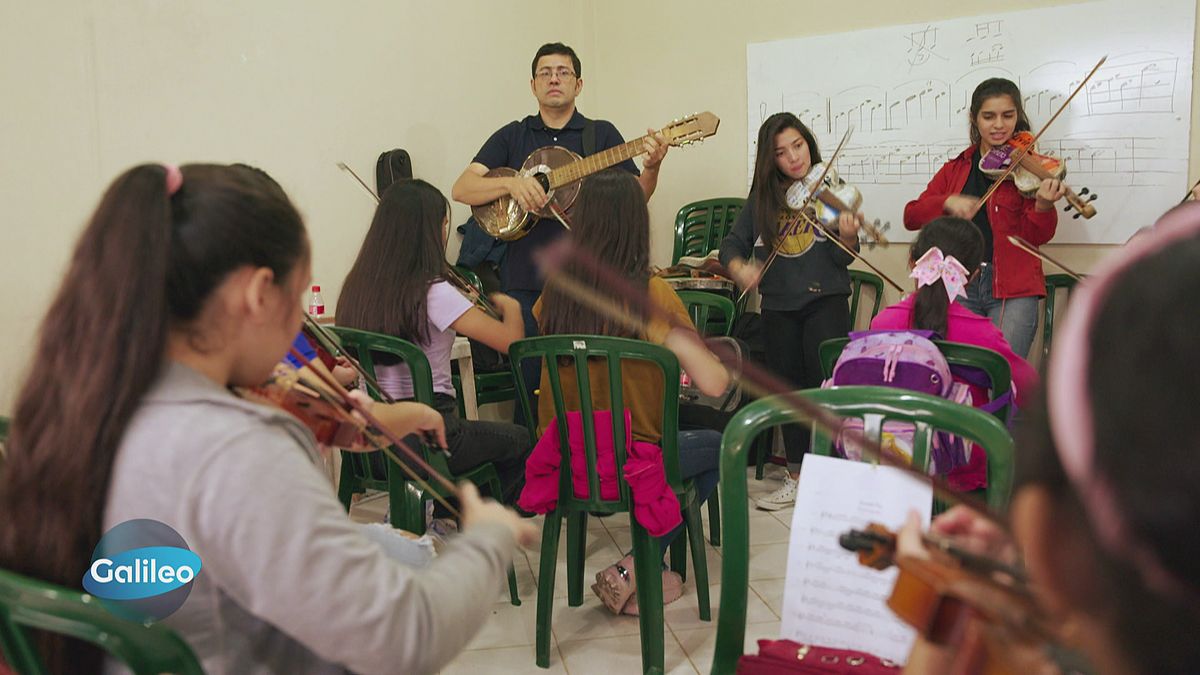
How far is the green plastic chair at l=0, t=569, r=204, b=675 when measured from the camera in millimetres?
885

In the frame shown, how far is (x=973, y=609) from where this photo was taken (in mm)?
700

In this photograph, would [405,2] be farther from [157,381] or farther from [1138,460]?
[1138,460]

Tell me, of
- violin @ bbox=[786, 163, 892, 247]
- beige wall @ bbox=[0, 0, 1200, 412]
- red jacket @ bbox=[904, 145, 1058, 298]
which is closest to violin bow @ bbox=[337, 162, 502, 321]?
beige wall @ bbox=[0, 0, 1200, 412]

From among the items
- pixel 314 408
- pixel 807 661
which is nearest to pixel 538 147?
pixel 314 408

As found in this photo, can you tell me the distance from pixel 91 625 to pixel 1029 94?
167 inches

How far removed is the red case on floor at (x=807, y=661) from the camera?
1176 mm

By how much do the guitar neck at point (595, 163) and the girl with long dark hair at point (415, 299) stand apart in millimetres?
1119

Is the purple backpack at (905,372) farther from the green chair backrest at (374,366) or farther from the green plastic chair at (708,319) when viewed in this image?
the green chair backrest at (374,366)

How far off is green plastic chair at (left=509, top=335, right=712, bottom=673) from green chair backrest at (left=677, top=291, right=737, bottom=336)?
1111mm

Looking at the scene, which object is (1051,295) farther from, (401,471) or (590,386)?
(401,471)

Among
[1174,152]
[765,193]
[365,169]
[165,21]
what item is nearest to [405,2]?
[365,169]

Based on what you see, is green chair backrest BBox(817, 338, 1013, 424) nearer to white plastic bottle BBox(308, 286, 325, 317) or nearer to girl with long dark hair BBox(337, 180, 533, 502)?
girl with long dark hair BBox(337, 180, 533, 502)

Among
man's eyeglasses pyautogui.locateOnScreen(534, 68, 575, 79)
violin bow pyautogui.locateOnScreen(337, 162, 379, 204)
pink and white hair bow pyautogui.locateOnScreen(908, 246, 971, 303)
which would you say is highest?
man's eyeglasses pyautogui.locateOnScreen(534, 68, 575, 79)

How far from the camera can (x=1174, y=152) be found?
12.9ft
